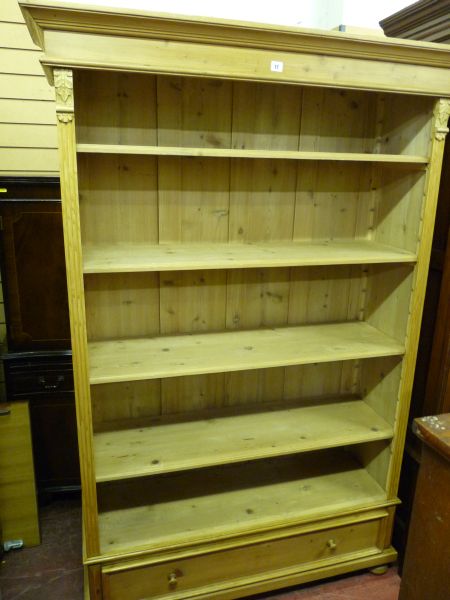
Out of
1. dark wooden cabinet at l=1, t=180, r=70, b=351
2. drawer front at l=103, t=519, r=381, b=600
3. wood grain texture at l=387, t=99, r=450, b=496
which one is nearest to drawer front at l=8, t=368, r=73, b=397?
dark wooden cabinet at l=1, t=180, r=70, b=351

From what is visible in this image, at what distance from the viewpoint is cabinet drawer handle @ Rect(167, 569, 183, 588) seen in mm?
1835

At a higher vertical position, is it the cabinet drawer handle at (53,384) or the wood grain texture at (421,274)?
the wood grain texture at (421,274)

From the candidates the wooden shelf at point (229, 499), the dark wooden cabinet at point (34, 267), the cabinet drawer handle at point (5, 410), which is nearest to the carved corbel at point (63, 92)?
the dark wooden cabinet at point (34, 267)

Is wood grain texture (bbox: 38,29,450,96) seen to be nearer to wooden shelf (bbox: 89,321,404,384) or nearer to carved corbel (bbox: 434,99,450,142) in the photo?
carved corbel (bbox: 434,99,450,142)

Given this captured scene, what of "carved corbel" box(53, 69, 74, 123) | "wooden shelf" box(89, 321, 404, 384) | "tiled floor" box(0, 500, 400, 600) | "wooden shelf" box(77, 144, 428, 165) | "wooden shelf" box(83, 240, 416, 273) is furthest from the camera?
"tiled floor" box(0, 500, 400, 600)

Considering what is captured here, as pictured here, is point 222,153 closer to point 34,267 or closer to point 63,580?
point 34,267

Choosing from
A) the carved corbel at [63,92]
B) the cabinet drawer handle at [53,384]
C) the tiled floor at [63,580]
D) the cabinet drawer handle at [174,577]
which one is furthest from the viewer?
the cabinet drawer handle at [53,384]

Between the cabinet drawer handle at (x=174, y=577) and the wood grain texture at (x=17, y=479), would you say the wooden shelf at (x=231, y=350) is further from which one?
the cabinet drawer handle at (x=174, y=577)

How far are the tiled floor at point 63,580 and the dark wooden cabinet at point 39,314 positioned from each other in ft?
1.24

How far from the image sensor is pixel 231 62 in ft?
4.81

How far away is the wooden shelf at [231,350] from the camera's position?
1.71 metres

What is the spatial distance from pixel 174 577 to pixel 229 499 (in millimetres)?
366

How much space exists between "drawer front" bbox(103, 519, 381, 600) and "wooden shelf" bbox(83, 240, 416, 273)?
1.13 metres

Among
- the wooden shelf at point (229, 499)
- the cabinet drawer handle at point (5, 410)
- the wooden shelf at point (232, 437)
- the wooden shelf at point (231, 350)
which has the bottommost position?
the wooden shelf at point (229, 499)
